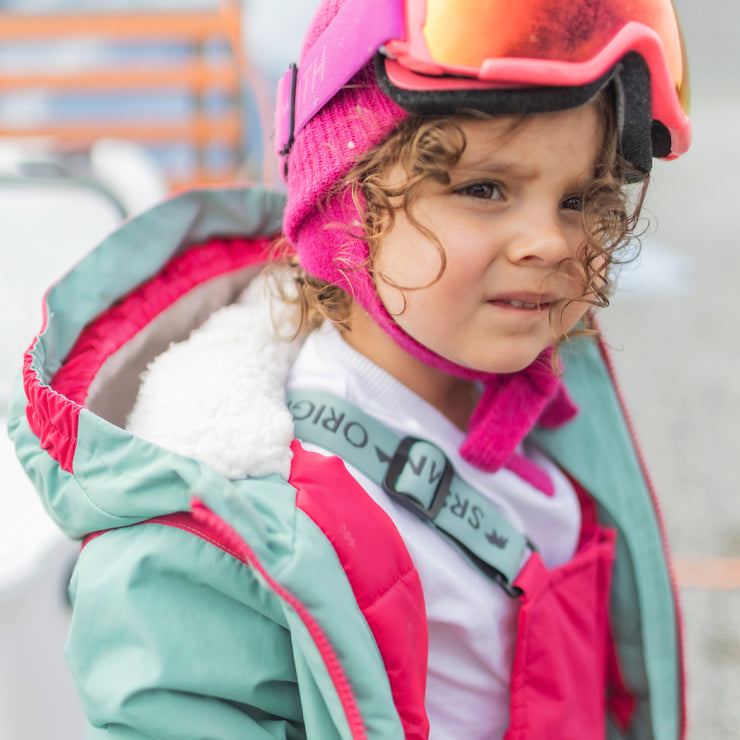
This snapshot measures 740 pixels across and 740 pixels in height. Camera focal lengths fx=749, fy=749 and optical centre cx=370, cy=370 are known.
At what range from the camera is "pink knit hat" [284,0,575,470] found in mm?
734

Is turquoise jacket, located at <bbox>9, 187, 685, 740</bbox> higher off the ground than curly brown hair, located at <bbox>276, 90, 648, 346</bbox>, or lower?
lower

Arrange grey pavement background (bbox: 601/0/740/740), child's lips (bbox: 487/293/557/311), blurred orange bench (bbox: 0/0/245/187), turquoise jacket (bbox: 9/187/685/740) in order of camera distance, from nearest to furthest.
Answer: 1. turquoise jacket (bbox: 9/187/685/740)
2. child's lips (bbox: 487/293/557/311)
3. grey pavement background (bbox: 601/0/740/740)
4. blurred orange bench (bbox: 0/0/245/187)

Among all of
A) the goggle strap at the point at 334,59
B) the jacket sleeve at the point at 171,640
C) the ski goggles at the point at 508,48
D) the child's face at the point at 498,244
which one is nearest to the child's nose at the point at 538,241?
the child's face at the point at 498,244

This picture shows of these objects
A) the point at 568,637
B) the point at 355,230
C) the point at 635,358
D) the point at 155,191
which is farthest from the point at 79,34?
the point at 568,637

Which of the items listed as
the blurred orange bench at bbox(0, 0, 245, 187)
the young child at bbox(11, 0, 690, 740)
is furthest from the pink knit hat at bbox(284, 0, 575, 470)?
the blurred orange bench at bbox(0, 0, 245, 187)

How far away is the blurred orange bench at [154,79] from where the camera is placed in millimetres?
2949

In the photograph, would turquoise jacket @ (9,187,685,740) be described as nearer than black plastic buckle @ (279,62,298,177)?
Yes

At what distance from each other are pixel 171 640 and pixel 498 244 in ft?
1.48

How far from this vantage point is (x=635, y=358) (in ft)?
8.65

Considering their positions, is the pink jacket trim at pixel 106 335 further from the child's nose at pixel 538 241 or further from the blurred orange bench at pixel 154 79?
the blurred orange bench at pixel 154 79

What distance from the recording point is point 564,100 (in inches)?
25.5

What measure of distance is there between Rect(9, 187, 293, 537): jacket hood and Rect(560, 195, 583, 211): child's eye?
0.35 m

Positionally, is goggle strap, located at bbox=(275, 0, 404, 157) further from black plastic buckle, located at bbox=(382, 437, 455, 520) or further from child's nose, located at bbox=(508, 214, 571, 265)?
black plastic buckle, located at bbox=(382, 437, 455, 520)

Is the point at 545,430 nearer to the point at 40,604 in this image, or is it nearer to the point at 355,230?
the point at 355,230
